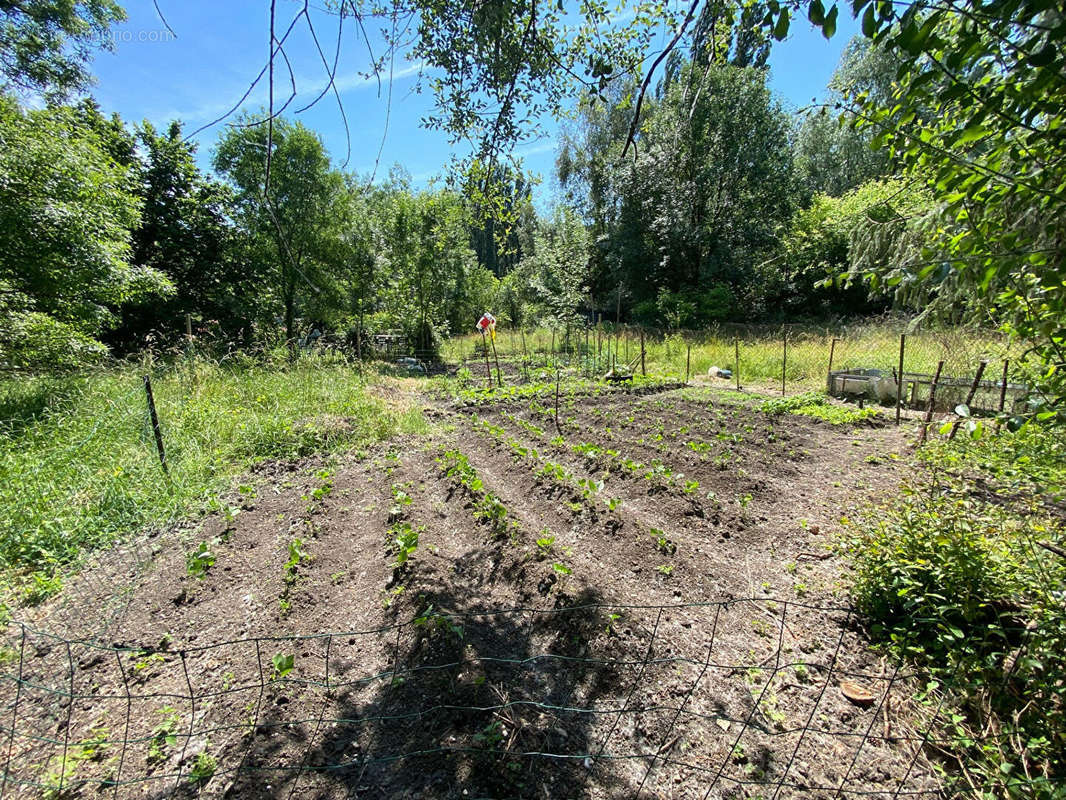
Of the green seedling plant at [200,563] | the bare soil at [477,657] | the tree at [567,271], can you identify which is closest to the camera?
the bare soil at [477,657]

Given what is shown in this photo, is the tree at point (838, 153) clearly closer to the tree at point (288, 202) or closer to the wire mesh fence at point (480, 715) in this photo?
the tree at point (288, 202)

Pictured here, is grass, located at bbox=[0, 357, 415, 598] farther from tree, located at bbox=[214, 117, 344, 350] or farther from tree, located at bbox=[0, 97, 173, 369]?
tree, located at bbox=[214, 117, 344, 350]

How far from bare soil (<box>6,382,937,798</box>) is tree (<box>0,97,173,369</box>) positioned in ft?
16.5

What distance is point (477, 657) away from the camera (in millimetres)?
2354

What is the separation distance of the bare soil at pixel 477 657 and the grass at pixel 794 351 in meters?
5.92

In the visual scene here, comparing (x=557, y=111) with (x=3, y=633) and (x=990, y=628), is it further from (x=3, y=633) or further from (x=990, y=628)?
(x=3, y=633)

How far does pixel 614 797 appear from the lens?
1713mm

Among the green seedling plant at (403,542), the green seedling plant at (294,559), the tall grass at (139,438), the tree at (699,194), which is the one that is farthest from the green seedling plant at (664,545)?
the tree at (699,194)

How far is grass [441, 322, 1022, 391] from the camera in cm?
793

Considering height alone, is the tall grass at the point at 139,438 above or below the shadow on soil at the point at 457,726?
above

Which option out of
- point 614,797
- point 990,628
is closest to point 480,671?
point 614,797

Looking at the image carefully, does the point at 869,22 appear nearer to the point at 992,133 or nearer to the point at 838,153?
the point at 992,133

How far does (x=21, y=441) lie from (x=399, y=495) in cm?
428

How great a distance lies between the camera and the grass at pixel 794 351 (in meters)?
7.93
